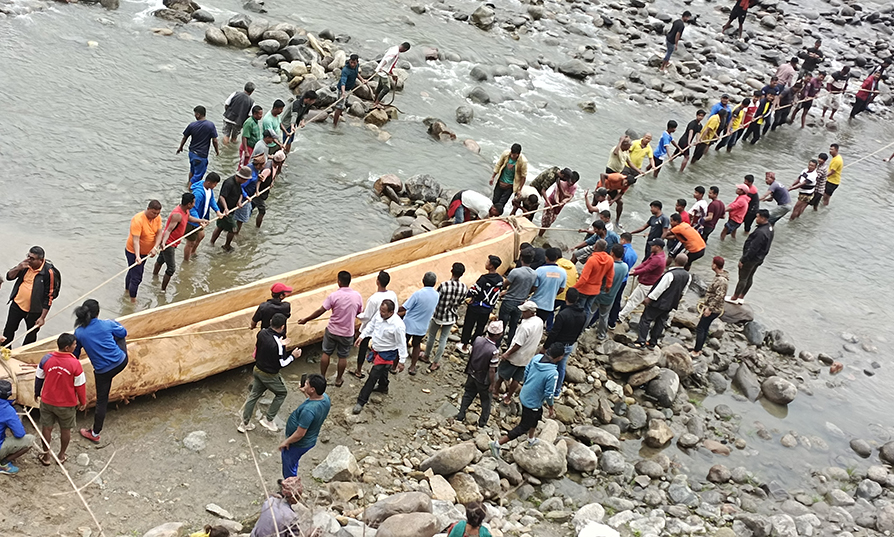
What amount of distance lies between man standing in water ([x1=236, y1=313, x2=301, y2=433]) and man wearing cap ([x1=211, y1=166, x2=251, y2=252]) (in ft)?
10.6

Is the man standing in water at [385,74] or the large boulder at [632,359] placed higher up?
the man standing in water at [385,74]

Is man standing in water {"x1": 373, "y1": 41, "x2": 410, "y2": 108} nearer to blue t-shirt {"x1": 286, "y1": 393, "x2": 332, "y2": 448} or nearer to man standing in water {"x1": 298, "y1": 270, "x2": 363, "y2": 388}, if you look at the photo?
man standing in water {"x1": 298, "y1": 270, "x2": 363, "y2": 388}

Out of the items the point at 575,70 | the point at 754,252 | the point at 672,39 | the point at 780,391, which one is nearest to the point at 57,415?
the point at 780,391

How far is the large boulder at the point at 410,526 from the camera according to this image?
577 centimetres

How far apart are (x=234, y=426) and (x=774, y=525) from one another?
5251 mm

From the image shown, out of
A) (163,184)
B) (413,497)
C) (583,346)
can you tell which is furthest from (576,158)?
(413,497)

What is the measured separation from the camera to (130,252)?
8.59 meters

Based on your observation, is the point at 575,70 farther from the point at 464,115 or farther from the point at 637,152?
the point at 637,152

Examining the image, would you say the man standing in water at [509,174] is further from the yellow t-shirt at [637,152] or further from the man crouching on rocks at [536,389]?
the man crouching on rocks at [536,389]

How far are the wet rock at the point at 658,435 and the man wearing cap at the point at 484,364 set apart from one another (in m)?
1.93

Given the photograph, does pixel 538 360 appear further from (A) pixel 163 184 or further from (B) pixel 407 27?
(B) pixel 407 27

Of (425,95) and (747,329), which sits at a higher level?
(425,95)

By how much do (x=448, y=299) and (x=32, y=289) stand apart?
4.08 meters

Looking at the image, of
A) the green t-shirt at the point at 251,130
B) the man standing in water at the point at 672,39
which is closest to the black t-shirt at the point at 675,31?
the man standing in water at the point at 672,39
